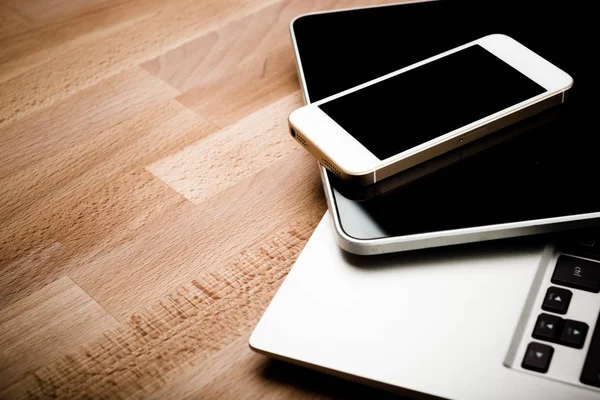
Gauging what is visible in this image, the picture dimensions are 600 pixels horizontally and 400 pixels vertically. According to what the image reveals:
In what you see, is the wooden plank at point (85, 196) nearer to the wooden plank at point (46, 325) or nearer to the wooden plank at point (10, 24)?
the wooden plank at point (46, 325)

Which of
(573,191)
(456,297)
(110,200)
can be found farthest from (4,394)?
(573,191)

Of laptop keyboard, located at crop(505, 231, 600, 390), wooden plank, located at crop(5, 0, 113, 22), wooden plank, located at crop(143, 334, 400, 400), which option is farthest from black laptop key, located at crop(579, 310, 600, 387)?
wooden plank, located at crop(5, 0, 113, 22)

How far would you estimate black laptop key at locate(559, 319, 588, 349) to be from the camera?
35 cm

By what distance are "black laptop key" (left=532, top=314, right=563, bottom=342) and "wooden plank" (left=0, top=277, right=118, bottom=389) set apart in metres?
0.26

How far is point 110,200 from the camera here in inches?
19.1

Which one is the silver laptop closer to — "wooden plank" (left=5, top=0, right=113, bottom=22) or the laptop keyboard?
the laptop keyboard

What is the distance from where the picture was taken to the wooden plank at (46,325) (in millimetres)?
388

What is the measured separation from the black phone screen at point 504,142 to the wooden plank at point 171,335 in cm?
8

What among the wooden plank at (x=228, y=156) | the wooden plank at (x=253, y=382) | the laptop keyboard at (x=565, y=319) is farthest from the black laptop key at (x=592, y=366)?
the wooden plank at (x=228, y=156)

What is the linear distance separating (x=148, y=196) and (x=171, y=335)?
13 cm

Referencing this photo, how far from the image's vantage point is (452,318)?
0.37 metres

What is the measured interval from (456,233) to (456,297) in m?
0.04

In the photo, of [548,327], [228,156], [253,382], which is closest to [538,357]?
[548,327]

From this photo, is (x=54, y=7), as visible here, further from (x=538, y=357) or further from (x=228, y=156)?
(x=538, y=357)
